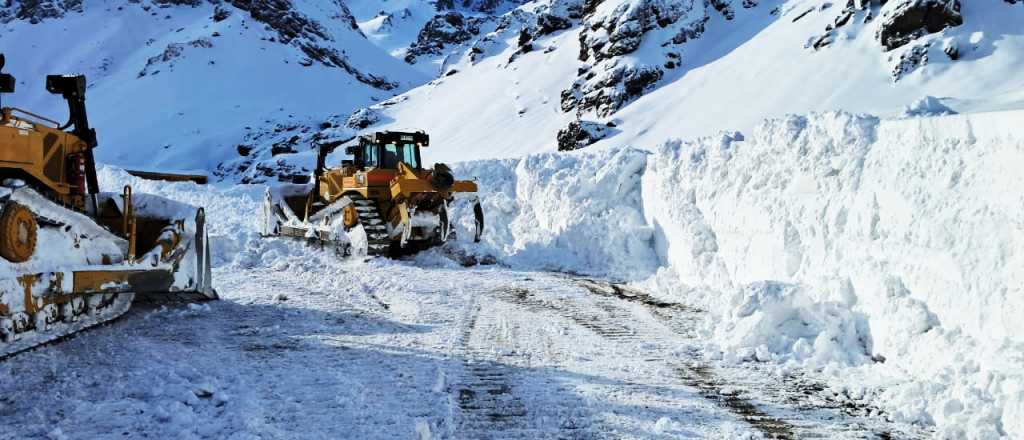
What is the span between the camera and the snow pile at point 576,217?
36.7ft

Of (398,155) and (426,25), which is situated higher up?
(426,25)

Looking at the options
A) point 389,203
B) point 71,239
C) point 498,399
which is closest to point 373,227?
point 389,203

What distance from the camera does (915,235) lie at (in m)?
5.51

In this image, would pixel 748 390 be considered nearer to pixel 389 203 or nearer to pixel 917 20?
pixel 389 203

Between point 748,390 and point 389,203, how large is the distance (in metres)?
8.60

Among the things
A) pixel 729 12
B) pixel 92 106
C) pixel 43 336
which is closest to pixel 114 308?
pixel 43 336

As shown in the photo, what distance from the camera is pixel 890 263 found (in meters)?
5.70

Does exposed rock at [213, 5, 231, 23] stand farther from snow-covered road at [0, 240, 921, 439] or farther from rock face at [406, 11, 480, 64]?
snow-covered road at [0, 240, 921, 439]

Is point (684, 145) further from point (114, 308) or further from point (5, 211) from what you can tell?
point (5, 211)

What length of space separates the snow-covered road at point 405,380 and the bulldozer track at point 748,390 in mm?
17

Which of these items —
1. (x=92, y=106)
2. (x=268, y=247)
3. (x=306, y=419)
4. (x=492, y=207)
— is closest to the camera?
(x=306, y=419)

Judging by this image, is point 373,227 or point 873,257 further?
point 373,227

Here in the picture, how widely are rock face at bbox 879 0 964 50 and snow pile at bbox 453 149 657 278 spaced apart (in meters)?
13.1

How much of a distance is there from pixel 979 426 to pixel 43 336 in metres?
6.47
